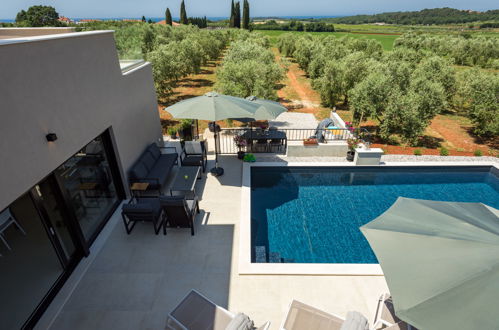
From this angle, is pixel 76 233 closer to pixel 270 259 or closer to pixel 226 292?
pixel 226 292

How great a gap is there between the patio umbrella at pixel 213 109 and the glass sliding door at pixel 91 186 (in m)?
2.70

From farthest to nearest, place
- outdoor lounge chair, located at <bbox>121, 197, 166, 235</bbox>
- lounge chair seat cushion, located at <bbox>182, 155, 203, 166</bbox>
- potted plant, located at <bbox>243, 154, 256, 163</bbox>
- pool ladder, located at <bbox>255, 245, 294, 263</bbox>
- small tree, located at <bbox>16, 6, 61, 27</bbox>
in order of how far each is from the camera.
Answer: small tree, located at <bbox>16, 6, 61, 27</bbox> < potted plant, located at <bbox>243, 154, 256, 163</bbox> < lounge chair seat cushion, located at <bbox>182, 155, 203, 166</bbox> < pool ladder, located at <bbox>255, 245, 294, 263</bbox> < outdoor lounge chair, located at <bbox>121, 197, 166, 235</bbox>

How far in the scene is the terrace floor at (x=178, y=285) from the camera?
5.18 m

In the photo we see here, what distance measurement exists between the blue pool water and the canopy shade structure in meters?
2.88

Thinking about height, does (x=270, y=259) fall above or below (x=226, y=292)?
below

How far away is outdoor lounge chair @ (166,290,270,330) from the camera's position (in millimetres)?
4496

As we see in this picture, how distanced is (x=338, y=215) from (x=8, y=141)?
27.6 feet

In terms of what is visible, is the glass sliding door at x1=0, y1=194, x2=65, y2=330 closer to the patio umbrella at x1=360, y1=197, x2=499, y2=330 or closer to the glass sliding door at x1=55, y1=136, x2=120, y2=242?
Result: the glass sliding door at x1=55, y1=136, x2=120, y2=242

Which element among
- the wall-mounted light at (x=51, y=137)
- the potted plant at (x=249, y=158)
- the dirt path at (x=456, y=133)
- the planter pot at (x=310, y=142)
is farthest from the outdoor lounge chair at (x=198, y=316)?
the dirt path at (x=456, y=133)

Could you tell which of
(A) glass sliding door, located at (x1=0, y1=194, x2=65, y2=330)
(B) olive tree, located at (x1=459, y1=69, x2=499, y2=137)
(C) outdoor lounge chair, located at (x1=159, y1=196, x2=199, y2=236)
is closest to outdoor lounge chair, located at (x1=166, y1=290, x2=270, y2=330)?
(C) outdoor lounge chair, located at (x1=159, y1=196, x2=199, y2=236)

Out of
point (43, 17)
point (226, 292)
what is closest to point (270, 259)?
point (226, 292)

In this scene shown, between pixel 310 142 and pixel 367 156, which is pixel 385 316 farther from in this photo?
pixel 310 142

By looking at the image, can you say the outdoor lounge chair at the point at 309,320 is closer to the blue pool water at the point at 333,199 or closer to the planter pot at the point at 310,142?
the blue pool water at the point at 333,199

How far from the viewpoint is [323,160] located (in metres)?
11.6
